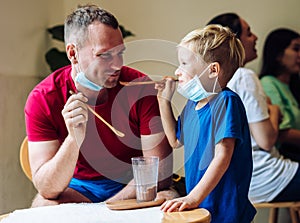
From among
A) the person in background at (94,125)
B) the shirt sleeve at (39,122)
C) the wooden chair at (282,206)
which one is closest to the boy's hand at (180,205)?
the person in background at (94,125)

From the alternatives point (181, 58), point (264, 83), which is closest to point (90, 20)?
point (181, 58)

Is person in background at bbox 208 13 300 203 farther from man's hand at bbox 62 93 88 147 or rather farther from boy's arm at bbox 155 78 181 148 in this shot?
man's hand at bbox 62 93 88 147

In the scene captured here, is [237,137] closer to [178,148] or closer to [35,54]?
[178,148]

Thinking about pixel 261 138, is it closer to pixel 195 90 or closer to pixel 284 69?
pixel 284 69

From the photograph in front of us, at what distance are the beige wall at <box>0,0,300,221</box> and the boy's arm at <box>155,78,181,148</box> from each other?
82 mm

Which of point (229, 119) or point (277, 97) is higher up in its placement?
point (229, 119)

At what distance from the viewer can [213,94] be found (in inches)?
53.0

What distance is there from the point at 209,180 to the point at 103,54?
45 centimetres

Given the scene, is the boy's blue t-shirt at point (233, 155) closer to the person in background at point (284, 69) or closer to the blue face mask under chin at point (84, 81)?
the blue face mask under chin at point (84, 81)

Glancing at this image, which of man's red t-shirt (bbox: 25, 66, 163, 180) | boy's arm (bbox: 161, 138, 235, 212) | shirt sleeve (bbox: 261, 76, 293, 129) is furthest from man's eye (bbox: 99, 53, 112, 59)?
shirt sleeve (bbox: 261, 76, 293, 129)

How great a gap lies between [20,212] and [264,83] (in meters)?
1.81

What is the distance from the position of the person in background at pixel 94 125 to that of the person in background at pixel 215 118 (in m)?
0.15

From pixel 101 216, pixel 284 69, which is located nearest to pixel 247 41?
pixel 284 69

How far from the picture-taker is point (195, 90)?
132 centimetres
